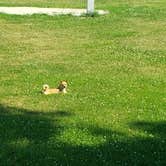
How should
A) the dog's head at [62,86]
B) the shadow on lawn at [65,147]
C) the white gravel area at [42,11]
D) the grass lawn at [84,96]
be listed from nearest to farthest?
the shadow on lawn at [65,147] < the grass lawn at [84,96] < the dog's head at [62,86] < the white gravel area at [42,11]

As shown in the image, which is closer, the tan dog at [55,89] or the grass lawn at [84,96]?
the grass lawn at [84,96]

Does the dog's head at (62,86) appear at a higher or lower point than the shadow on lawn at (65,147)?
higher

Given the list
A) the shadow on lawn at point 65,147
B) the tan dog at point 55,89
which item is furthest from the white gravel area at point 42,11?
the shadow on lawn at point 65,147

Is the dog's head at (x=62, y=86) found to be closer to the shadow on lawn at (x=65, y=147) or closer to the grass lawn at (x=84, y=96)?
the grass lawn at (x=84, y=96)

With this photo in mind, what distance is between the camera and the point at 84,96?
1259 centimetres

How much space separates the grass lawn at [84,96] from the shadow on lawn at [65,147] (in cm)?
1

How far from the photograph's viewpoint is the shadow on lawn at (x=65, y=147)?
8992 millimetres

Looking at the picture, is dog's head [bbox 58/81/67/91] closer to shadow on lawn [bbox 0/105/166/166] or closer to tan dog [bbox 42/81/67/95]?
tan dog [bbox 42/81/67/95]

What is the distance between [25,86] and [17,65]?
2575 mm

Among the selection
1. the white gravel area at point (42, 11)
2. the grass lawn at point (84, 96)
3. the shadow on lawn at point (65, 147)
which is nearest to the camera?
the shadow on lawn at point (65, 147)

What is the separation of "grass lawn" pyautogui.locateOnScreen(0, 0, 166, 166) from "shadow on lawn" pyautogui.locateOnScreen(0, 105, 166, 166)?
13mm

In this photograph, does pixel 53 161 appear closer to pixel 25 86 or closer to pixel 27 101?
pixel 27 101

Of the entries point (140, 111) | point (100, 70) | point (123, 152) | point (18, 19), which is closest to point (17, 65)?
point (100, 70)

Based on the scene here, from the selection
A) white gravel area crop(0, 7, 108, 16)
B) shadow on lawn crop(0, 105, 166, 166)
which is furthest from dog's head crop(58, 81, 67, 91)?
white gravel area crop(0, 7, 108, 16)
